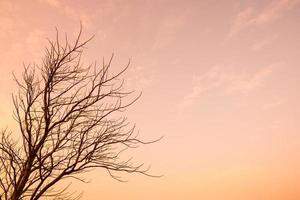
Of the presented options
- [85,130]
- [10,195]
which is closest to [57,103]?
[85,130]

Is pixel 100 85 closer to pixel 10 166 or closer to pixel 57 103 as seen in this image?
pixel 57 103

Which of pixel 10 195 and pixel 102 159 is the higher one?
pixel 102 159

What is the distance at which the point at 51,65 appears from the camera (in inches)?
222

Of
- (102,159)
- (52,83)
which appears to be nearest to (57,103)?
(52,83)

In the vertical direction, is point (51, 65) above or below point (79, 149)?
above

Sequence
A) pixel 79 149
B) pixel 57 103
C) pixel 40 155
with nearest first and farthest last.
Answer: pixel 40 155
pixel 79 149
pixel 57 103

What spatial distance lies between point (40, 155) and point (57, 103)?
1.01m

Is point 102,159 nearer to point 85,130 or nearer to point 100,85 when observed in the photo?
point 85,130

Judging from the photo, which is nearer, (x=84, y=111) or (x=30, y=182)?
(x=30, y=182)

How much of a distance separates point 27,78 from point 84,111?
1.19 meters

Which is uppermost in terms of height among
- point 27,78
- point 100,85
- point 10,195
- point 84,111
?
point 27,78

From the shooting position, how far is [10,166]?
5266 millimetres

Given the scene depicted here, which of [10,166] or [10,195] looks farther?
[10,166]

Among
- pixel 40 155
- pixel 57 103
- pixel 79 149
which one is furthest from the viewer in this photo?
pixel 57 103
